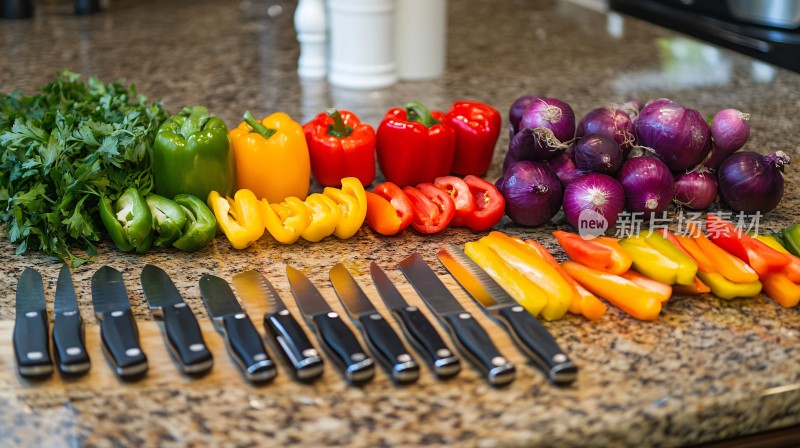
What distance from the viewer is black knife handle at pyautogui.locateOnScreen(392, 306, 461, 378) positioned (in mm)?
964

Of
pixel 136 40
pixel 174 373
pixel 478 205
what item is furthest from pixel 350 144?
pixel 136 40

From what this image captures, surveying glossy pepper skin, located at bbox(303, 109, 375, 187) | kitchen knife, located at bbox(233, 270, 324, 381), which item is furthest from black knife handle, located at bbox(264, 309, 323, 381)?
glossy pepper skin, located at bbox(303, 109, 375, 187)

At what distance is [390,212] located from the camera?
1.34m

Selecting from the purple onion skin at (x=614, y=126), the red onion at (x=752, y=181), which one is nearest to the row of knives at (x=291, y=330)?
the purple onion skin at (x=614, y=126)

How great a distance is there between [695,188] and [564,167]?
0.21m

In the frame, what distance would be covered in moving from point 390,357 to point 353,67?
1219 millimetres

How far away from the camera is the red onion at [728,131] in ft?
4.50

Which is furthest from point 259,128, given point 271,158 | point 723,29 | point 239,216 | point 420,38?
point 723,29

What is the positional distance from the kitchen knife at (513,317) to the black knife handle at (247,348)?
11.0 inches

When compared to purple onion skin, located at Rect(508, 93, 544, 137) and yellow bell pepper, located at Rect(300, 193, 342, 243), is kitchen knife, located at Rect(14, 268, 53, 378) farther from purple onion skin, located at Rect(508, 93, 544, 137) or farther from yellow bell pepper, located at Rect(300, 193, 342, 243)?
purple onion skin, located at Rect(508, 93, 544, 137)

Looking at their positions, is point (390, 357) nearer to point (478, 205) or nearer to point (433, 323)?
point (433, 323)

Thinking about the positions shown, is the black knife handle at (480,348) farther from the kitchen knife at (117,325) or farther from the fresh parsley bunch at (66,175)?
the fresh parsley bunch at (66,175)

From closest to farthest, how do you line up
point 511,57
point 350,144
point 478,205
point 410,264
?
point 410,264
point 478,205
point 350,144
point 511,57

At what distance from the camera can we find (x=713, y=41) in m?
2.48
